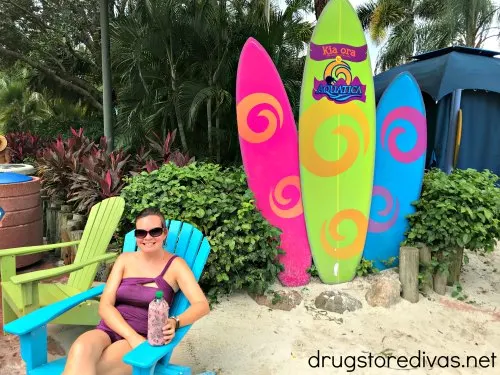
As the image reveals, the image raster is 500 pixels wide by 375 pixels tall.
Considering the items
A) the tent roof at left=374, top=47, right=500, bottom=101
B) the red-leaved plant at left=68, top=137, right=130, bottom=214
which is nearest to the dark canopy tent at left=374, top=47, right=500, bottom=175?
the tent roof at left=374, top=47, right=500, bottom=101

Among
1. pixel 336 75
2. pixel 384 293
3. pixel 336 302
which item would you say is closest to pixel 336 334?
pixel 336 302

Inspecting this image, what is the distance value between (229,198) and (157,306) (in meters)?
1.67

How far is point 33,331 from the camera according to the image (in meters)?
1.93

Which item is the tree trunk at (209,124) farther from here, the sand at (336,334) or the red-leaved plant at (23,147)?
the sand at (336,334)

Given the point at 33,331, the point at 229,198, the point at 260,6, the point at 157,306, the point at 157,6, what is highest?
the point at 260,6

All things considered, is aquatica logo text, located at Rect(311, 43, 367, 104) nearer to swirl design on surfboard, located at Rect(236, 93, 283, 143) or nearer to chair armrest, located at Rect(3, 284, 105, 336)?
swirl design on surfboard, located at Rect(236, 93, 283, 143)

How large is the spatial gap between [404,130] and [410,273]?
52.7 inches

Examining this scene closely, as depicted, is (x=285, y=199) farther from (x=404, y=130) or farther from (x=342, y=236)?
(x=404, y=130)

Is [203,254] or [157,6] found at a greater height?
[157,6]

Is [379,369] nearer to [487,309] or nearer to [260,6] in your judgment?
[487,309]

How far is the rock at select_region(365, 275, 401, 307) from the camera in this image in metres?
3.51

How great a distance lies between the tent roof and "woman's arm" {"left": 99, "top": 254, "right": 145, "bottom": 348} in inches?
221

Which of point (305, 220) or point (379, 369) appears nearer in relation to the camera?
point (379, 369)

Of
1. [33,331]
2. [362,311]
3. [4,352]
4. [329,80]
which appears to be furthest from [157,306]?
[329,80]
